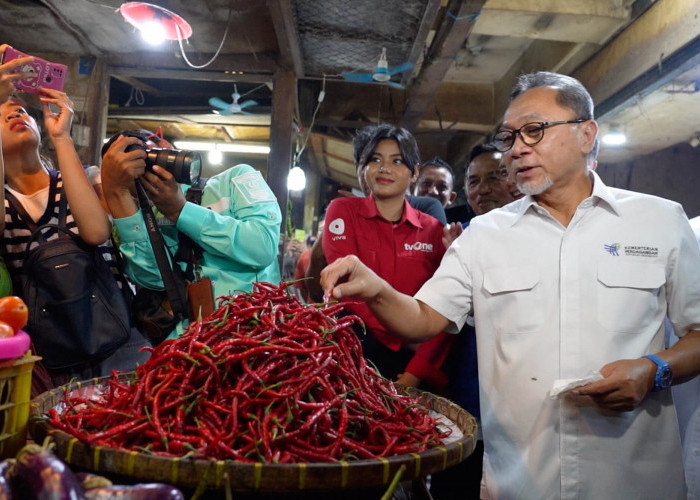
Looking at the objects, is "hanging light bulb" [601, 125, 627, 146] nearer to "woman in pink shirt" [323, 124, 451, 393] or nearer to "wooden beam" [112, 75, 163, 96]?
"woman in pink shirt" [323, 124, 451, 393]

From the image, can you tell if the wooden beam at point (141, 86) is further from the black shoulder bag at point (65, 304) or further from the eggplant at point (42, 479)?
the eggplant at point (42, 479)

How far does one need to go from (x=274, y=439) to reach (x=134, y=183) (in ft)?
5.61

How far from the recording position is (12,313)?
136cm

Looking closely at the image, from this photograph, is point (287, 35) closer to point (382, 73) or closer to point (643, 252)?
point (382, 73)

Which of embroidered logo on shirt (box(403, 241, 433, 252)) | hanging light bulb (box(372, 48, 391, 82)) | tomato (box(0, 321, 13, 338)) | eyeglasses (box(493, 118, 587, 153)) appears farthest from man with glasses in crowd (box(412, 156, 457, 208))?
tomato (box(0, 321, 13, 338))

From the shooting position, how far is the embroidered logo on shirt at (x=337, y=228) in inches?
125

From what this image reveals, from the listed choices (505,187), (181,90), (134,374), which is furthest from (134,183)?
(181,90)

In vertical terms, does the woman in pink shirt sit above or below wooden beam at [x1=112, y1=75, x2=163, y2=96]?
below

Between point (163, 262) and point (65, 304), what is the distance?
441 millimetres

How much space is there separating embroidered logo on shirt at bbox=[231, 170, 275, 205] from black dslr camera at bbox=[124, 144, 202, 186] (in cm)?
31

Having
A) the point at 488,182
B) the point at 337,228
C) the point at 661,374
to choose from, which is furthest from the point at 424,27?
the point at 661,374

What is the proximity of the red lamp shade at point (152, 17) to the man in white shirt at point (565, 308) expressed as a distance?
300 cm

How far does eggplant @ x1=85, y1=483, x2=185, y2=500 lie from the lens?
3.15 feet

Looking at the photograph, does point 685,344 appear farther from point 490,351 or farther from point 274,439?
point 274,439
